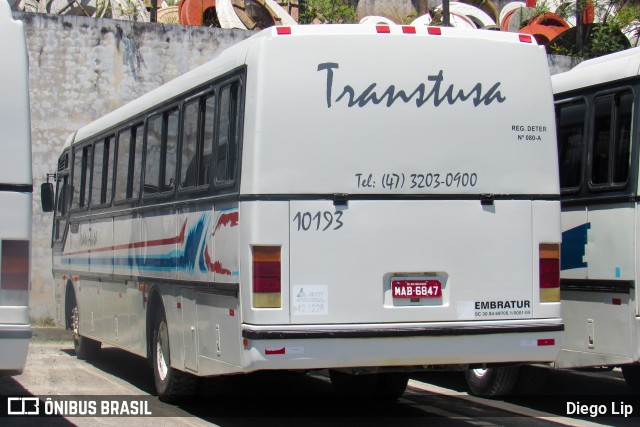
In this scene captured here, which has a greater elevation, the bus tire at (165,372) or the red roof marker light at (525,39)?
the red roof marker light at (525,39)

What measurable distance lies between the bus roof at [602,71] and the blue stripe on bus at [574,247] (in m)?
1.41

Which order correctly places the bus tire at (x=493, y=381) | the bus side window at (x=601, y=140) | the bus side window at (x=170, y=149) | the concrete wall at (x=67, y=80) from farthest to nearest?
1. the concrete wall at (x=67, y=80)
2. the bus tire at (x=493, y=381)
3. the bus side window at (x=170, y=149)
4. the bus side window at (x=601, y=140)

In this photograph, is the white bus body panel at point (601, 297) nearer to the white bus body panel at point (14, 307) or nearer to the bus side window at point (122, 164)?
the bus side window at point (122, 164)

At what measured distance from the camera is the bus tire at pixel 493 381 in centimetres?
1125

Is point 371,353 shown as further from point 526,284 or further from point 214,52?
point 214,52

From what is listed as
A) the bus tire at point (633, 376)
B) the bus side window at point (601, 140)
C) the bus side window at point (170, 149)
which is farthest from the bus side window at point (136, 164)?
the bus tire at point (633, 376)

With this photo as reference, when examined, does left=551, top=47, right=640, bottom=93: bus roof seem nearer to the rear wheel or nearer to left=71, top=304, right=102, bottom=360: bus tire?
the rear wheel

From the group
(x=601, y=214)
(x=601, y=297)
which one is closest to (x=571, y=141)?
(x=601, y=214)

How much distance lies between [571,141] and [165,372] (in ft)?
15.3

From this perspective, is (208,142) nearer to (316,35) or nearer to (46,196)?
(316,35)

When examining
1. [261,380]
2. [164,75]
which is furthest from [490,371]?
[164,75]

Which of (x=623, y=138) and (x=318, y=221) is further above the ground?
(x=623, y=138)

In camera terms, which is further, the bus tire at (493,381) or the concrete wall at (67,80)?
the concrete wall at (67,80)

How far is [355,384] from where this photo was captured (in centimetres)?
1095
